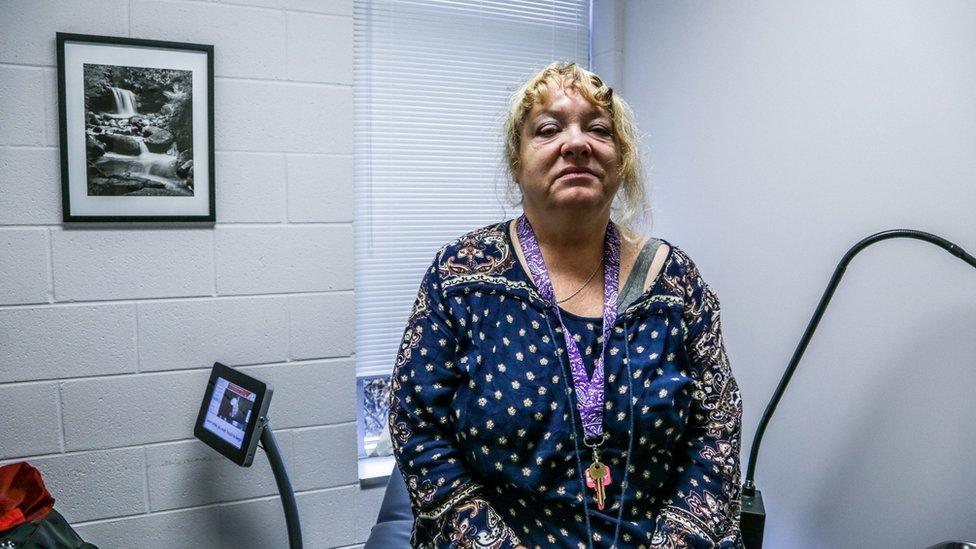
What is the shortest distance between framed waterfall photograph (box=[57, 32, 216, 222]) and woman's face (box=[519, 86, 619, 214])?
1.03 meters

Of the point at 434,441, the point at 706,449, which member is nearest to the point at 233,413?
the point at 434,441

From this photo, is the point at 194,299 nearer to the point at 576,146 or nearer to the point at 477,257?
the point at 477,257

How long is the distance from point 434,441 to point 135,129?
124cm

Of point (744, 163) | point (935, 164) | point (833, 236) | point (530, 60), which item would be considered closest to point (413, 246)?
point (530, 60)

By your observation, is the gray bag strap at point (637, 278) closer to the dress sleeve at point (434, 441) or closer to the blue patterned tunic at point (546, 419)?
the blue patterned tunic at point (546, 419)

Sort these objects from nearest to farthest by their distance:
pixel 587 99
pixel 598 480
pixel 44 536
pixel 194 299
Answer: pixel 598 480 → pixel 587 99 → pixel 44 536 → pixel 194 299

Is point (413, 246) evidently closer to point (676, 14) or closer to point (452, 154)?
point (452, 154)

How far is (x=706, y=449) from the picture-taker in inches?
51.2

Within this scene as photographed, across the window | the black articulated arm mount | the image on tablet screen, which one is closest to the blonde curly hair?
the black articulated arm mount

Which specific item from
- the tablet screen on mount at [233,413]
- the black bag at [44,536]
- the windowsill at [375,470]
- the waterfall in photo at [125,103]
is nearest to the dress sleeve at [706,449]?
the tablet screen on mount at [233,413]

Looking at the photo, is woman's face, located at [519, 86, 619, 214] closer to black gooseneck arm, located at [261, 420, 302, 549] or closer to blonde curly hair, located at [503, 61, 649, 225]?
blonde curly hair, located at [503, 61, 649, 225]

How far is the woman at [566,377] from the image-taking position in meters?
1.22

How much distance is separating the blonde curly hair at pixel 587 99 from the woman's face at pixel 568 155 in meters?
0.02

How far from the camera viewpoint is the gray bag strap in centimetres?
131
